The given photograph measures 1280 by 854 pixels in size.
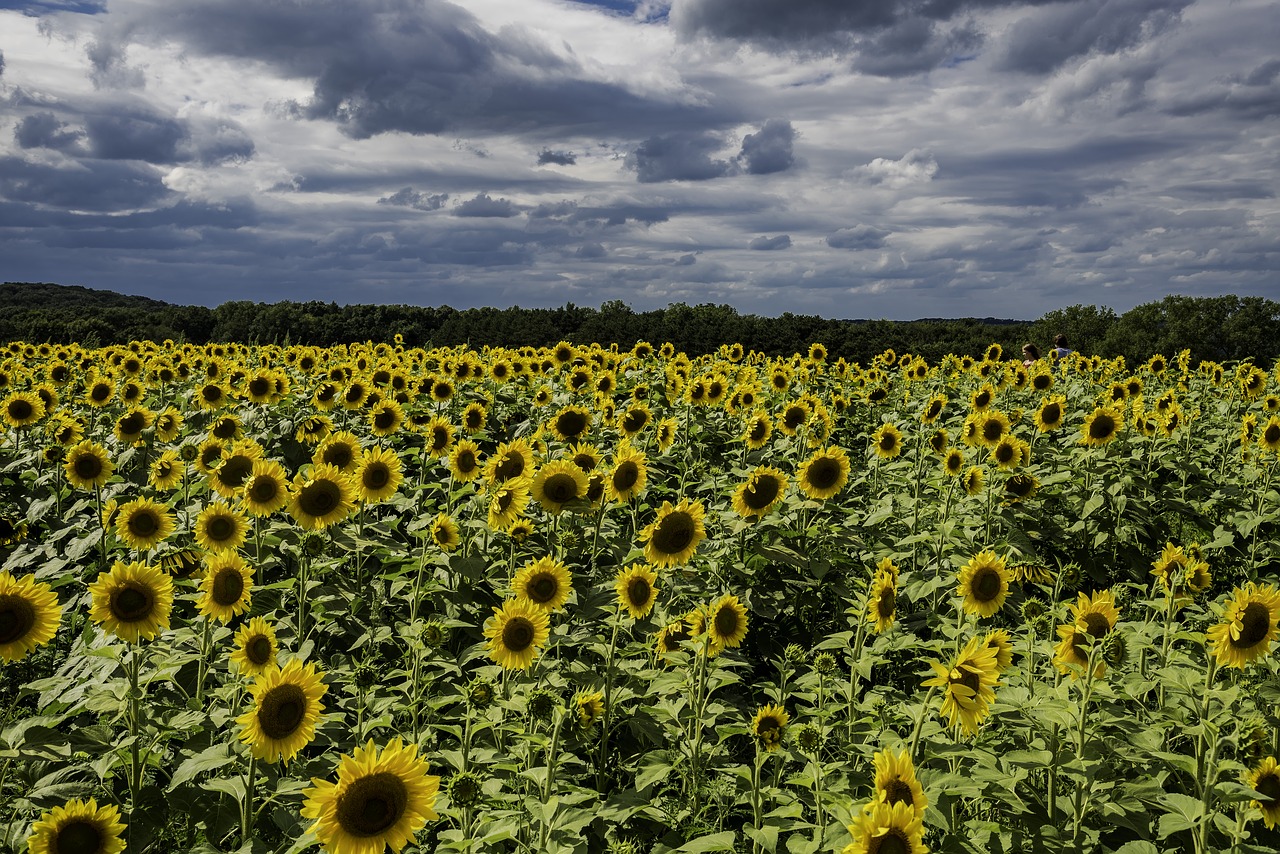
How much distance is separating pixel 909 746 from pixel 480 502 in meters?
3.68

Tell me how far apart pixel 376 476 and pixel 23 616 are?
2510 mm

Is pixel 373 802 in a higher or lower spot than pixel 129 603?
lower

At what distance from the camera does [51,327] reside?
29672 millimetres

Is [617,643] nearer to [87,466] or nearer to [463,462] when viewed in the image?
[463,462]

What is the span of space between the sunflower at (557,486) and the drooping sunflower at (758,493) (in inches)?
49.0

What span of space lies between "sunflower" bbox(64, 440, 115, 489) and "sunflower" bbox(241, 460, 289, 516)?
2583 mm

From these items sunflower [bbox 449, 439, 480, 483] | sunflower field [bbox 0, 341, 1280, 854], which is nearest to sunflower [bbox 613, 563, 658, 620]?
sunflower field [bbox 0, 341, 1280, 854]

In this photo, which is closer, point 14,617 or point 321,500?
point 14,617

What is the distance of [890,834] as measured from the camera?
259 centimetres

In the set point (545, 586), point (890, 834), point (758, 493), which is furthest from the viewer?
point (758, 493)

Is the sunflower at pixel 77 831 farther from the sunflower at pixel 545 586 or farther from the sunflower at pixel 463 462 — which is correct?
the sunflower at pixel 463 462

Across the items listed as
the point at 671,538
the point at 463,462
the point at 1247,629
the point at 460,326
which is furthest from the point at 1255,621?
the point at 460,326

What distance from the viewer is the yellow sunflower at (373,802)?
9.68ft

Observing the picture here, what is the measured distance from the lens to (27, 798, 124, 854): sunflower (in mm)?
3340
